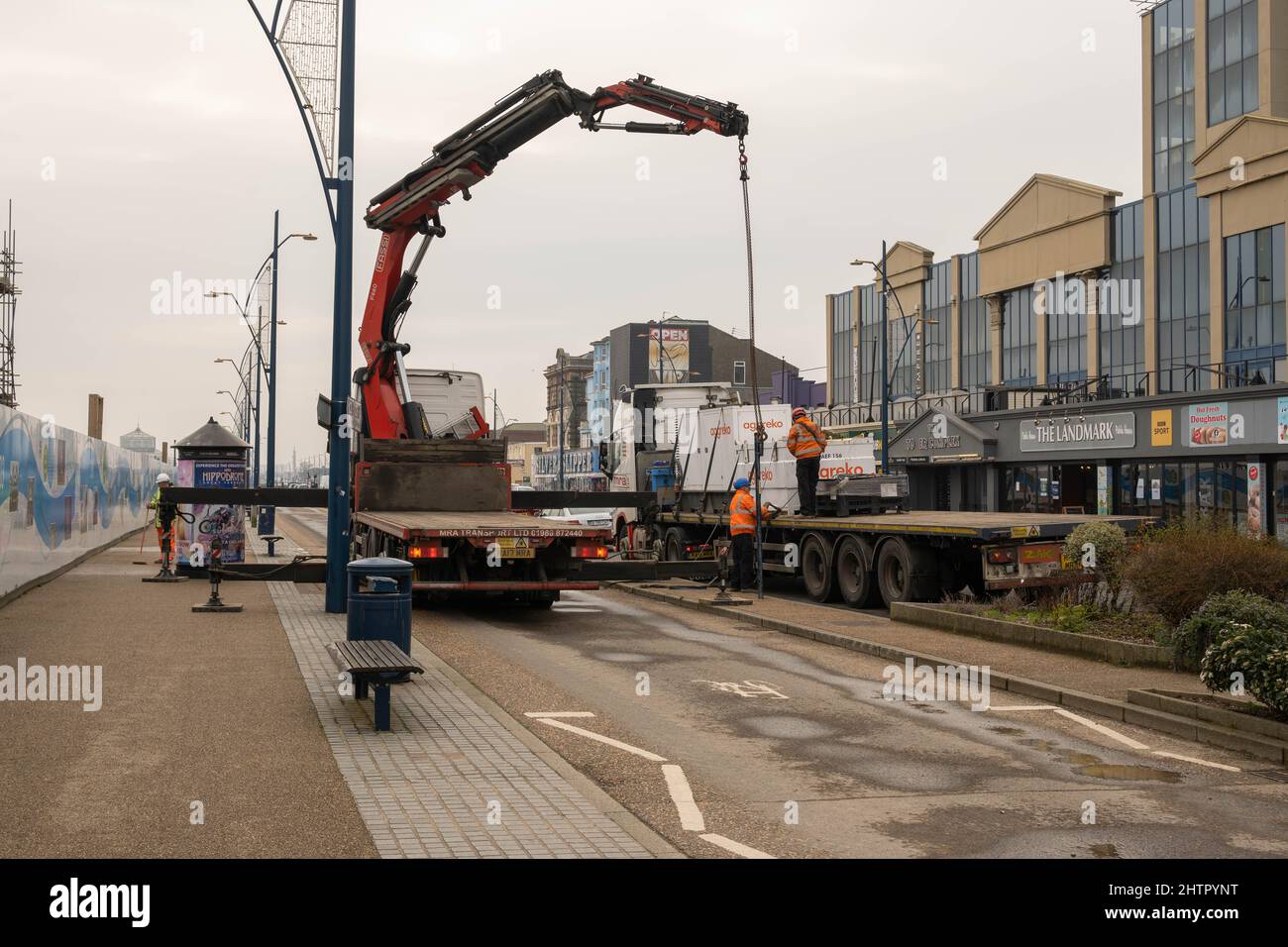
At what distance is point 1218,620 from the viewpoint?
35.7ft

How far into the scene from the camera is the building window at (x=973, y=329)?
200ft

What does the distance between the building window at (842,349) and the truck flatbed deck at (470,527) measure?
193 feet

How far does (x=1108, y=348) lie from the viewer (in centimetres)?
5209

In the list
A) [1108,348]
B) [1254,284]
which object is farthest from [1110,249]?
[1254,284]

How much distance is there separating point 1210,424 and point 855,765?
3060cm

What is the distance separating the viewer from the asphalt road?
6.91m

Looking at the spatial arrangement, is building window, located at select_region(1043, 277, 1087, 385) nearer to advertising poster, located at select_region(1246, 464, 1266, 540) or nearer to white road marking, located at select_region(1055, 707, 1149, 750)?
advertising poster, located at select_region(1246, 464, 1266, 540)

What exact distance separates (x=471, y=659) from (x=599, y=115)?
857 centimetres

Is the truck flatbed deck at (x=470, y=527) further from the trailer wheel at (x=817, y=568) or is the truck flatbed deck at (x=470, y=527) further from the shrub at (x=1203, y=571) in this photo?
the shrub at (x=1203, y=571)

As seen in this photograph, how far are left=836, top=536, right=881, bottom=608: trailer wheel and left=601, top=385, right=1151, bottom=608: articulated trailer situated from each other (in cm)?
2

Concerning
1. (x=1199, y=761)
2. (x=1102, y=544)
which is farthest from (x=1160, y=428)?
(x=1199, y=761)

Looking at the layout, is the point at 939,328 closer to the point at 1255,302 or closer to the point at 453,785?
the point at 1255,302

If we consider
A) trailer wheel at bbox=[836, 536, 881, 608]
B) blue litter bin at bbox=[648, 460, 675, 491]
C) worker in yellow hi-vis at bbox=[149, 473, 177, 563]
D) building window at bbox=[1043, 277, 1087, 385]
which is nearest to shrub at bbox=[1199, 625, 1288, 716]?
trailer wheel at bbox=[836, 536, 881, 608]
